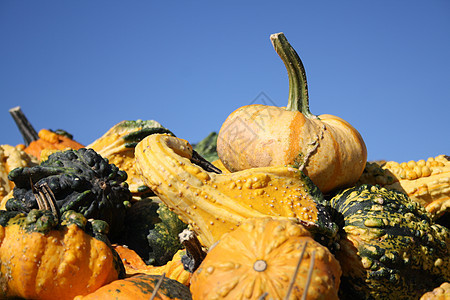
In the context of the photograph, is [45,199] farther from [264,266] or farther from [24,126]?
[24,126]

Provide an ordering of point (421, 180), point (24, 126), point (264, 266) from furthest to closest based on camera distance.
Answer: point (24, 126) < point (421, 180) < point (264, 266)

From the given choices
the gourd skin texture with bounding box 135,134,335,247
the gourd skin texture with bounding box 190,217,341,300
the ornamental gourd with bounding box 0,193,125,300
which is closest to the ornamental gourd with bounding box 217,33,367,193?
the gourd skin texture with bounding box 135,134,335,247

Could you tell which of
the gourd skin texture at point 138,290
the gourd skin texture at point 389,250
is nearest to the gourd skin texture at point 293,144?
the gourd skin texture at point 389,250

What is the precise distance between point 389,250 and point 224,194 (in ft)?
3.12

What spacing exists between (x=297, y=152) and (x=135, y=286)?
1.26 metres

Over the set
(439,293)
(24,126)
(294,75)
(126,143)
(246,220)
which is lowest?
(439,293)

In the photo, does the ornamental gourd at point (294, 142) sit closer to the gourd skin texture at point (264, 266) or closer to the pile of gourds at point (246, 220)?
the pile of gourds at point (246, 220)

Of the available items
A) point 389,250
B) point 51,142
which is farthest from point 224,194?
point 51,142

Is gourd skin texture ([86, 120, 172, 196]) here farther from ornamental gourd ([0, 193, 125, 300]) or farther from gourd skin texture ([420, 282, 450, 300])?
gourd skin texture ([420, 282, 450, 300])

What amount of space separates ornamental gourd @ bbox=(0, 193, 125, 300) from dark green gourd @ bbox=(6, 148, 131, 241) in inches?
21.6

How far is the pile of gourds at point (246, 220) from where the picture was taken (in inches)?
83.4

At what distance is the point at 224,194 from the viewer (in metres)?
2.63

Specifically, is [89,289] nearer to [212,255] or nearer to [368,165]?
[212,255]

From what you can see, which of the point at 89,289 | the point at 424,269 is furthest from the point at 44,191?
the point at 424,269
